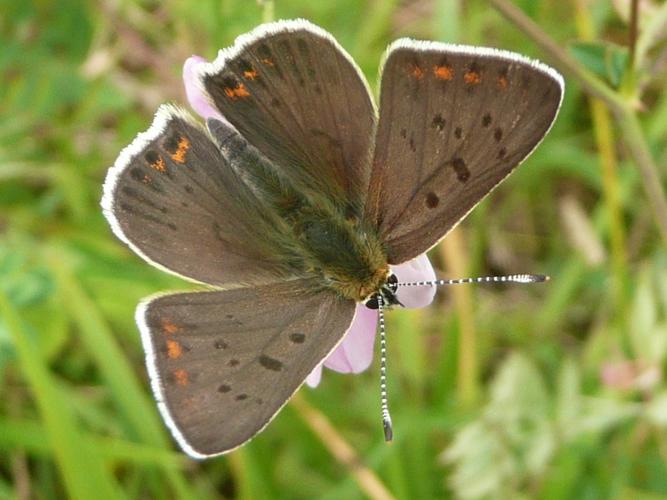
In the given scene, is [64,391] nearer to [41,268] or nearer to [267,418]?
[41,268]

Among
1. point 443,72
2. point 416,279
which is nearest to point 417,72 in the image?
point 443,72

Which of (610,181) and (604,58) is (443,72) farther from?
(610,181)

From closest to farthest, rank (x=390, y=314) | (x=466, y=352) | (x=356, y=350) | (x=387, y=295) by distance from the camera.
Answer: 1. (x=387, y=295)
2. (x=356, y=350)
3. (x=466, y=352)
4. (x=390, y=314)

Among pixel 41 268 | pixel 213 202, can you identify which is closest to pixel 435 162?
pixel 213 202

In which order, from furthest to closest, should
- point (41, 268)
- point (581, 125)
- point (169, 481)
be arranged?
point (581, 125)
point (169, 481)
point (41, 268)

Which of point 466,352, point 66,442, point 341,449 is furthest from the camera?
point 466,352

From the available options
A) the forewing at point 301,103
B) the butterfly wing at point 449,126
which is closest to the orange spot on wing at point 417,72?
the butterfly wing at point 449,126

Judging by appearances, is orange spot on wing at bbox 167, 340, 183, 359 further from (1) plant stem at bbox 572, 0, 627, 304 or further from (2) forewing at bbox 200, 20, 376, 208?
(1) plant stem at bbox 572, 0, 627, 304
